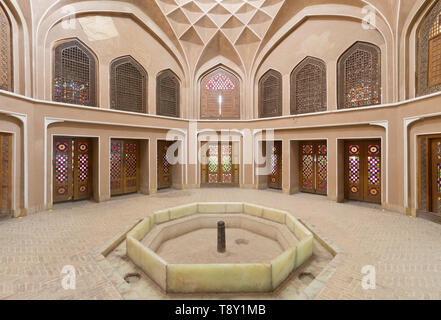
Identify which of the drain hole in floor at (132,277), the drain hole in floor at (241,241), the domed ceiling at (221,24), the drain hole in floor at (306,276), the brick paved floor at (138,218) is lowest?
the drain hole in floor at (241,241)

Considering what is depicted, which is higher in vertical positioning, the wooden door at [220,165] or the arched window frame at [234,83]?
the arched window frame at [234,83]

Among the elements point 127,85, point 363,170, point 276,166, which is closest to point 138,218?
point 127,85

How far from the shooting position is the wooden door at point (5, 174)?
7248 millimetres

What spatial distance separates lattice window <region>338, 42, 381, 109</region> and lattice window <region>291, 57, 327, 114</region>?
80cm

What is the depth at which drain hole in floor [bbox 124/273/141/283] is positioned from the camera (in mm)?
4234

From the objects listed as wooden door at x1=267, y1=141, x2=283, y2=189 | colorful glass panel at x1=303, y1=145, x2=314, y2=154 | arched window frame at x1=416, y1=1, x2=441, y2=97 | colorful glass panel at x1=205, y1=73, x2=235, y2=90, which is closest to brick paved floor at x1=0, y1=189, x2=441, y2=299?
colorful glass panel at x1=303, y1=145, x2=314, y2=154

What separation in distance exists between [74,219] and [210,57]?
1098 cm

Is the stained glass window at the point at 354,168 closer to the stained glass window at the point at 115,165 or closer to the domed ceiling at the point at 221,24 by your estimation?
the domed ceiling at the point at 221,24

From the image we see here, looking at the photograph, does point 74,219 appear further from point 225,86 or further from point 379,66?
point 379,66

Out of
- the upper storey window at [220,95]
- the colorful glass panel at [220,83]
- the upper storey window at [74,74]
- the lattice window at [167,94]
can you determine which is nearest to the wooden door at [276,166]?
the upper storey window at [220,95]

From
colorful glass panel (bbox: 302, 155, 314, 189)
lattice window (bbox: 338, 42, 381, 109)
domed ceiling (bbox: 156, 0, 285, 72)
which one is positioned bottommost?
colorful glass panel (bbox: 302, 155, 314, 189)

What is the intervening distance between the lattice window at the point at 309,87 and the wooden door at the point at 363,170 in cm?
234

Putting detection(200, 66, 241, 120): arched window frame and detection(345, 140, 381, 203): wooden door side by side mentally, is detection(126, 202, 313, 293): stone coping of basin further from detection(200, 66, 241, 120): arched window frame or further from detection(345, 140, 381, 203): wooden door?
detection(200, 66, 241, 120): arched window frame

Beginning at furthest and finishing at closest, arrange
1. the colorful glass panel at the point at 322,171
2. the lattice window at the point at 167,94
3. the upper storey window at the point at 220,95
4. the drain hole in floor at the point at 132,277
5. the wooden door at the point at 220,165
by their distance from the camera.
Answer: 1. the upper storey window at the point at 220,95
2. the wooden door at the point at 220,165
3. the lattice window at the point at 167,94
4. the colorful glass panel at the point at 322,171
5. the drain hole in floor at the point at 132,277
